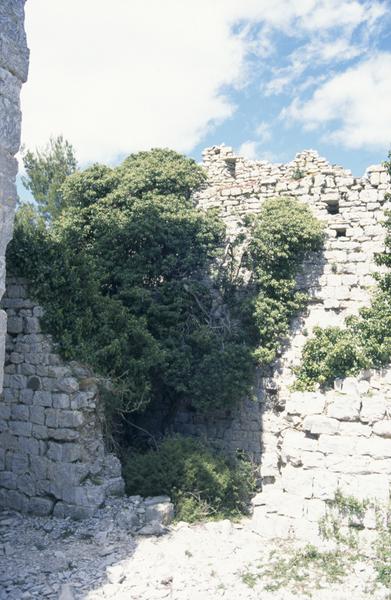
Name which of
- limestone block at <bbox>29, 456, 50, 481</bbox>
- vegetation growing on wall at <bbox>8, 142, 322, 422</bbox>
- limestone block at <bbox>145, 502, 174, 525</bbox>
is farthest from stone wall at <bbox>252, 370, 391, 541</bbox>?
limestone block at <bbox>29, 456, 50, 481</bbox>

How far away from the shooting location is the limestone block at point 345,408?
795 cm

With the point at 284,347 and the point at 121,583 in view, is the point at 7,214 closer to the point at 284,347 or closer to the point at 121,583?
the point at 121,583

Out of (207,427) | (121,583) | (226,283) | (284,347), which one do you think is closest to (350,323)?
(284,347)

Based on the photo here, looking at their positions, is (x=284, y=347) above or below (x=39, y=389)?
above

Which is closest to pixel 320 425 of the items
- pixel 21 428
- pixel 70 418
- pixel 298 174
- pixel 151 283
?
pixel 70 418

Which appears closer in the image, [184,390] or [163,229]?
[184,390]

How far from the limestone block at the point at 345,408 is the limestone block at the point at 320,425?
87 mm

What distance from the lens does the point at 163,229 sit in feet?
35.7

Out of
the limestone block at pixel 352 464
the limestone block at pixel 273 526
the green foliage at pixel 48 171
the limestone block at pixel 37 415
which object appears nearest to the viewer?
the limestone block at pixel 273 526

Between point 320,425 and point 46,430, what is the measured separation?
3.75m

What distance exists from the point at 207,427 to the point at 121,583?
542 centimetres

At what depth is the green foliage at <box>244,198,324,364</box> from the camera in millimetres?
10352

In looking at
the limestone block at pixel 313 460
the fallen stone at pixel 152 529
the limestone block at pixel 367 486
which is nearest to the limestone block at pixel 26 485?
the fallen stone at pixel 152 529

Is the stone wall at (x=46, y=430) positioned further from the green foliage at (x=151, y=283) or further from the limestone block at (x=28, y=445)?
the green foliage at (x=151, y=283)
